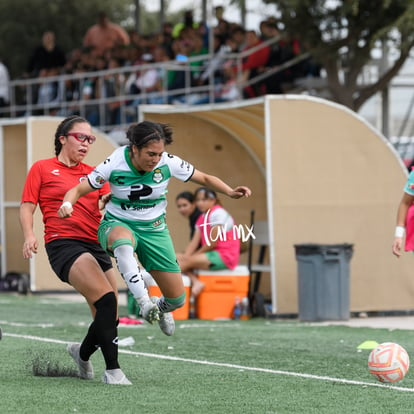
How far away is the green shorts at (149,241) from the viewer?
8258 millimetres

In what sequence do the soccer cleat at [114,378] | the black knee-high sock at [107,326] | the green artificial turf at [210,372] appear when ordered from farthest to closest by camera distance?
the soccer cleat at [114,378] → the black knee-high sock at [107,326] → the green artificial turf at [210,372]

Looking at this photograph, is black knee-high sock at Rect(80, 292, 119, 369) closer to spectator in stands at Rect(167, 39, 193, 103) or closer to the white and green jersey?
the white and green jersey

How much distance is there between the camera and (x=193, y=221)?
1548cm

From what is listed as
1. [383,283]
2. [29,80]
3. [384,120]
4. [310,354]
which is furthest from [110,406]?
[29,80]

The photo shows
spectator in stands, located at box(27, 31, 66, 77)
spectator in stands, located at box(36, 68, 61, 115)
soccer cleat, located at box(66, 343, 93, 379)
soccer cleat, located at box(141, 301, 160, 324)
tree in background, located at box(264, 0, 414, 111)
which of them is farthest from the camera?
spectator in stands, located at box(27, 31, 66, 77)

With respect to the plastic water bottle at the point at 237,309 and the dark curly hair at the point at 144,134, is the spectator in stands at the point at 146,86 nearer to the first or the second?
the plastic water bottle at the point at 237,309

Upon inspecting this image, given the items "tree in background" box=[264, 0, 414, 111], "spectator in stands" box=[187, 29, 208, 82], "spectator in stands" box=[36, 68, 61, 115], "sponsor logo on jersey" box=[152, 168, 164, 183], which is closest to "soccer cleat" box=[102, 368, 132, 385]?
"sponsor logo on jersey" box=[152, 168, 164, 183]

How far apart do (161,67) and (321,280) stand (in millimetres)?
7210

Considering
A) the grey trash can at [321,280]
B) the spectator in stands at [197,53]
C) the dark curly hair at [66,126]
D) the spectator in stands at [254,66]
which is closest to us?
the dark curly hair at [66,126]

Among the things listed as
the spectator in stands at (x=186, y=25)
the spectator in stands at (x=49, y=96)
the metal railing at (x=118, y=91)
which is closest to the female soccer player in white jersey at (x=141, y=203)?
the metal railing at (x=118, y=91)

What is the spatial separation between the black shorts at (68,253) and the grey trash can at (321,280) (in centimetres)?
616

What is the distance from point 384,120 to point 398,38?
6.83ft

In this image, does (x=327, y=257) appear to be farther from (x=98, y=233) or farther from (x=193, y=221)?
(x=98, y=233)

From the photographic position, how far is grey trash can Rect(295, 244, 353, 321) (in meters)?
14.4
